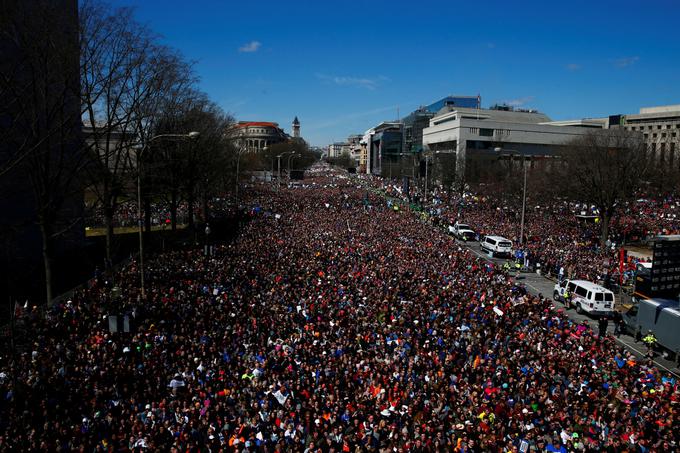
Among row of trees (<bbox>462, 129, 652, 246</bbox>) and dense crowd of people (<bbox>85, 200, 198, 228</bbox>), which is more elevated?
row of trees (<bbox>462, 129, 652, 246</bbox>)

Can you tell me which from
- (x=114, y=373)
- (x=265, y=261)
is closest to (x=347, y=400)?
(x=114, y=373)

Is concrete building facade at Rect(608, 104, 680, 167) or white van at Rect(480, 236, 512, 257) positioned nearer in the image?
white van at Rect(480, 236, 512, 257)

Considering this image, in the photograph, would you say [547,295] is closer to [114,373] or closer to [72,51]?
[114,373]

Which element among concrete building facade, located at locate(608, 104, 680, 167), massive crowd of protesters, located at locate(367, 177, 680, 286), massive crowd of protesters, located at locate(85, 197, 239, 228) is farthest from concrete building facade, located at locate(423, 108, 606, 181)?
massive crowd of protesters, located at locate(85, 197, 239, 228)

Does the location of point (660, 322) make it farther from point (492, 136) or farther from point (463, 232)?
point (492, 136)

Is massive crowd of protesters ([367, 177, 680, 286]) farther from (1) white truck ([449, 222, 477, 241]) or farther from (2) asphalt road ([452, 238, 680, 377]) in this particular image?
(2) asphalt road ([452, 238, 680, 377])

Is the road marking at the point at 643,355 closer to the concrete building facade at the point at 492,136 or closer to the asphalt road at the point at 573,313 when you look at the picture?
the asphalt road at the point at 573,313
